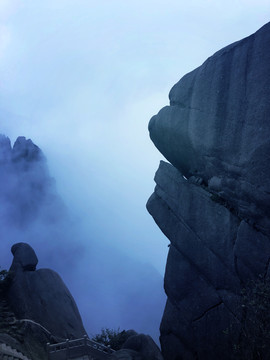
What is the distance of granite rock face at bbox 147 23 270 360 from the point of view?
13.2 meters

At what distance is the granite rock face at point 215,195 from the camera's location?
13.2 metres

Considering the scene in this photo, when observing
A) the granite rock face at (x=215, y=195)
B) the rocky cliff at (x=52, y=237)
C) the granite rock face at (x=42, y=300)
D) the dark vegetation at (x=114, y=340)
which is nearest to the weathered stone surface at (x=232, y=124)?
the granite rock face at (x=215, y=195)

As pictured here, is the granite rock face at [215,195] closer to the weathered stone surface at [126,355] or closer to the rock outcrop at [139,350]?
the rock outcrop at [139,350]

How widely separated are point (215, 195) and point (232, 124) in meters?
3.94

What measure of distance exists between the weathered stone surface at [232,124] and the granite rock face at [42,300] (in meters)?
18.1

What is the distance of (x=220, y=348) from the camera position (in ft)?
49.1

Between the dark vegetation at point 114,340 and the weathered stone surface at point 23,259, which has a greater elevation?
the weathered stone surface at point 23,259

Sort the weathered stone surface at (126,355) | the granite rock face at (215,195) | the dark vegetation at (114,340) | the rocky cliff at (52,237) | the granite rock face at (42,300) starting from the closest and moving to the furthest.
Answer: the granite rock face at (215,195) → the weathered stone surface at (126,355) → the dark vegetation at (114,340) → the granite rock face at (42,300) → the rocky cliff at (52,237)

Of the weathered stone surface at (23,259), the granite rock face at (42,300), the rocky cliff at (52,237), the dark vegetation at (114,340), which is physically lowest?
the dark vegetation at (114,340)

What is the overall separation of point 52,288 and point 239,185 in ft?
74.1

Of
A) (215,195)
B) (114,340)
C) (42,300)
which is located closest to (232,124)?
(215,195)

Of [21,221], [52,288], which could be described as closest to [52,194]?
[21,221]

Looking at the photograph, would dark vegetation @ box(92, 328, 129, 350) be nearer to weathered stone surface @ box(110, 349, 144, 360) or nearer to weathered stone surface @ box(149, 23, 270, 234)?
weathered stone surface @ box(110, 349, 144, 360)

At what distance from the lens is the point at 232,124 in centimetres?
1434
